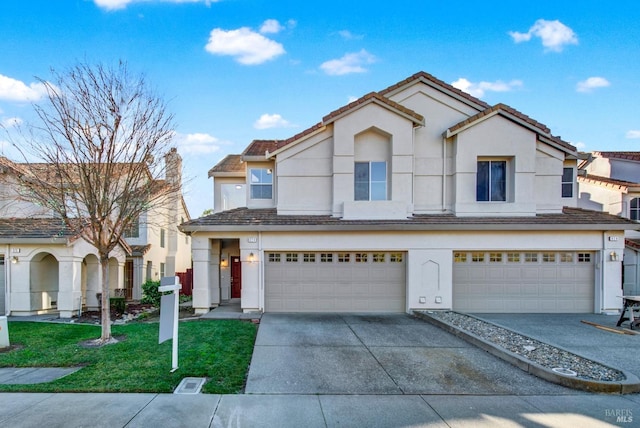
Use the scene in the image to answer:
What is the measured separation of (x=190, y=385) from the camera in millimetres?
5230

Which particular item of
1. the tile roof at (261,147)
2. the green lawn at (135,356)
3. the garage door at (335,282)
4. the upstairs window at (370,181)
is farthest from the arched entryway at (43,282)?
the upstairs window at (370,181)

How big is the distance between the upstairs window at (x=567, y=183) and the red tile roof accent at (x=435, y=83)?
4.63 meters

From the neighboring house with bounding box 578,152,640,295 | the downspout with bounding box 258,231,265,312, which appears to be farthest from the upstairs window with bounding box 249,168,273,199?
the neighboring house with bounding box 578,152,640,295

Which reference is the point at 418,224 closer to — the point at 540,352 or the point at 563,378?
the point at 540,352

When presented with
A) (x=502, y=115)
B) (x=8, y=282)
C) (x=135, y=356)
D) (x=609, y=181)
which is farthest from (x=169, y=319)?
(x=609, y=181)

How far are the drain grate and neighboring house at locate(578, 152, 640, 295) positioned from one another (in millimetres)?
17116

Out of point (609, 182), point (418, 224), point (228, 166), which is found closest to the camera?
point (418, 224)

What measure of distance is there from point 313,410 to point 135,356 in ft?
13.6

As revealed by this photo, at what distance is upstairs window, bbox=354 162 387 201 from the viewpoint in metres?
12.6

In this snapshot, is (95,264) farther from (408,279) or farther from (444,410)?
(444,410)

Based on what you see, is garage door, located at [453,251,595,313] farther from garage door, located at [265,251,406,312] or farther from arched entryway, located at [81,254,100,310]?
arched entryway, located at [81,254,100,310]

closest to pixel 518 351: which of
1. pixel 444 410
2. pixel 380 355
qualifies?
pixel 380 355

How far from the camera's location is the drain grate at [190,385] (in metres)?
4.99

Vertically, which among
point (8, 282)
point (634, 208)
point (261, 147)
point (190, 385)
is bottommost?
point (190, 385)
